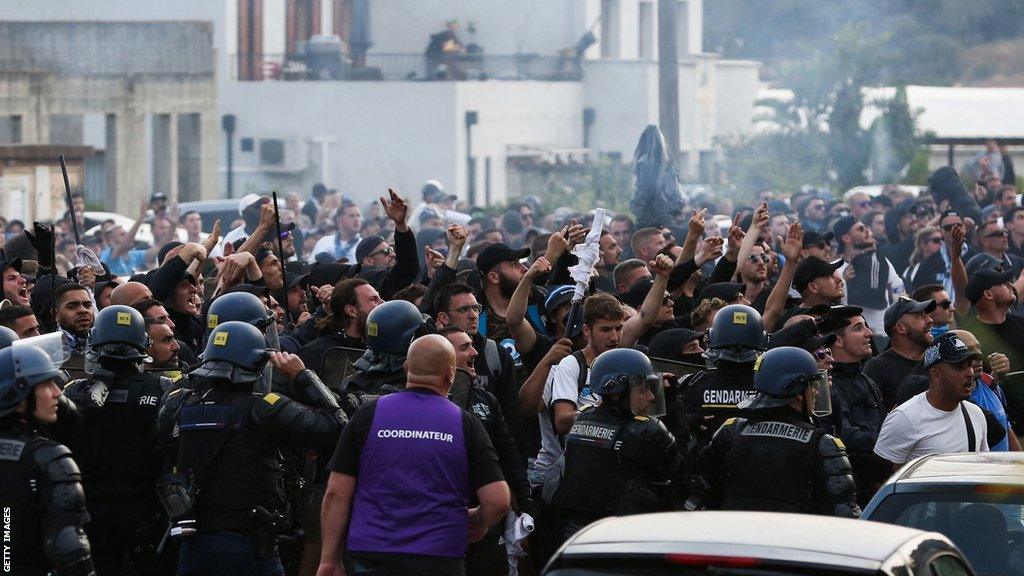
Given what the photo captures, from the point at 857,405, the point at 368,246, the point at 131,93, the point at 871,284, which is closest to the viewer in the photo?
the point at 857,405

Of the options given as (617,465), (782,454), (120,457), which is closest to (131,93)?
(120,457)

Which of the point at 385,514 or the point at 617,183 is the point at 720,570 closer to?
the point at 385,514

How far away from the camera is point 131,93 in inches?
1236

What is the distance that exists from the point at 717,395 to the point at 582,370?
636 mm

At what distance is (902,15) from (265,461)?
60.1 m

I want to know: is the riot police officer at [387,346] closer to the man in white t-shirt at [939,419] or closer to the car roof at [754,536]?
the man in white t-shirt at [939,419]

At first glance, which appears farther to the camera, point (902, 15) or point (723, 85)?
point (902, 15)

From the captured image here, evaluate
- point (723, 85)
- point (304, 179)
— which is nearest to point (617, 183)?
point (304, 179)

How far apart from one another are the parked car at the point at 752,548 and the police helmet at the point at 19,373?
231cm

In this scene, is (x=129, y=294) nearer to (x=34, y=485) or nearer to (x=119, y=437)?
(x=119, y=437)

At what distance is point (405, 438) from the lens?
632 cm

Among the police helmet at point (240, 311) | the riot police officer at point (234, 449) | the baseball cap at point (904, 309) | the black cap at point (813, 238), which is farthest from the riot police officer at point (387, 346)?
the black cap at point (813, 238)

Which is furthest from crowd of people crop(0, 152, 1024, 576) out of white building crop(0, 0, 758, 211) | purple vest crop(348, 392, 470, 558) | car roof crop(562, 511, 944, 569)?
white building crop(0, 0, 758, 211)

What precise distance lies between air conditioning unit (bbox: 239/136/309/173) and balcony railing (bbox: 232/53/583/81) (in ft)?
5.58
